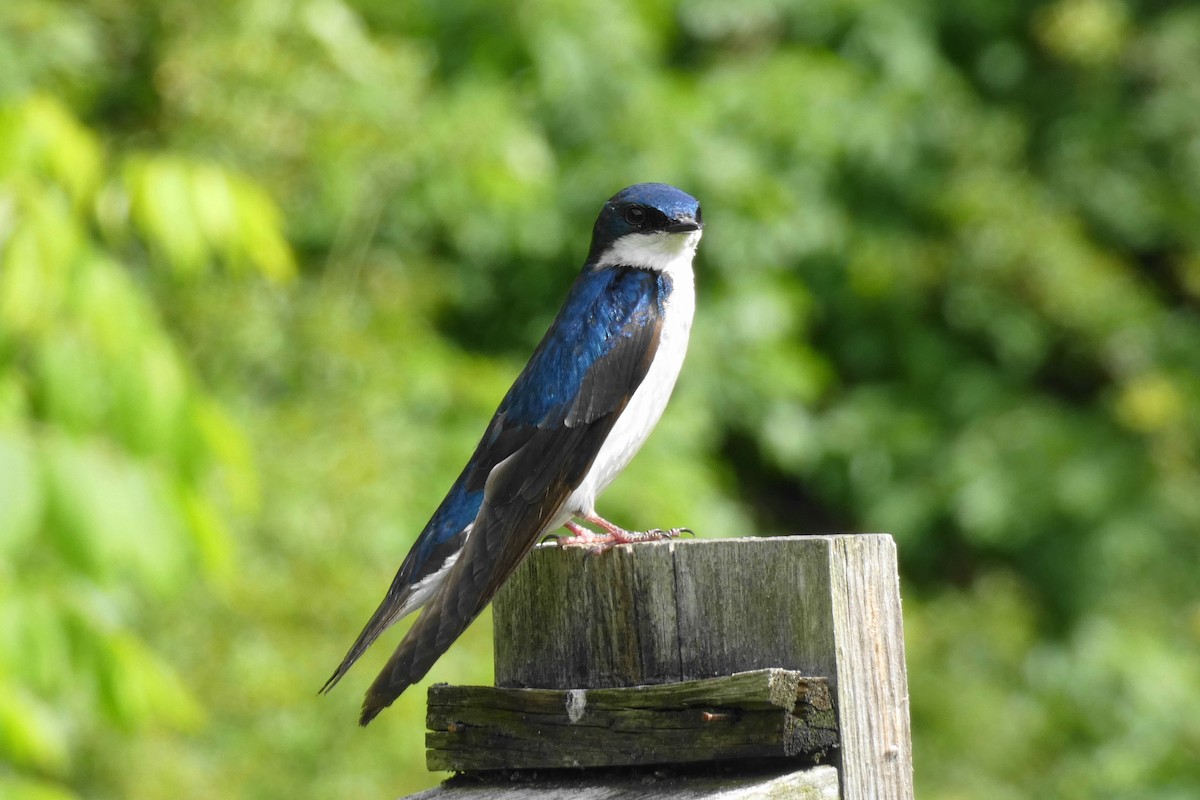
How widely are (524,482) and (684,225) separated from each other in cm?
85

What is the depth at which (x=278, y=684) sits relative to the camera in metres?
5.05

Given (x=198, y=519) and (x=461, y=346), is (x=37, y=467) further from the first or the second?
(x=461, y=346)

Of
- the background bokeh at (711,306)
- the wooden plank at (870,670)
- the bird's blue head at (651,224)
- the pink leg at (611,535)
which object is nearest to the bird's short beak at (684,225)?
the bird's blue head at (651,224)

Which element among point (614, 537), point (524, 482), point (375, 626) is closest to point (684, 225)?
point (524, 482)

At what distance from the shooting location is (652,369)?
3.12 metres

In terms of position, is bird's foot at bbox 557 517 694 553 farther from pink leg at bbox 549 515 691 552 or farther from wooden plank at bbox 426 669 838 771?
wooden plank at bbox 426 669 838 771

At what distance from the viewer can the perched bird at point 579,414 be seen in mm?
2578

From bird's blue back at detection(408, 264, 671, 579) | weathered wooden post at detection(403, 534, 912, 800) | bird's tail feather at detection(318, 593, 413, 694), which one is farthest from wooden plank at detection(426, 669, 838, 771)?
bird's blue back at detection(408, 264, 671, 579)

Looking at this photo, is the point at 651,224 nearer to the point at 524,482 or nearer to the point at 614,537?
the point at 524,482

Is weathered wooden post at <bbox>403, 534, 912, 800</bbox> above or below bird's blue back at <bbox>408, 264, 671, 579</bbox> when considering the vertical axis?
below

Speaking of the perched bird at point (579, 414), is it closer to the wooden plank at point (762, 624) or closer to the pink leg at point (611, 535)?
the pink leg at point (611, 535)

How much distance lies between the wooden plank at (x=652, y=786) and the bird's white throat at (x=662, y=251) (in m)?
1.55

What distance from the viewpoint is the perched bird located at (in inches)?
102

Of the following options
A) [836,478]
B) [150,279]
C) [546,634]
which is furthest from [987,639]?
[546,634]
